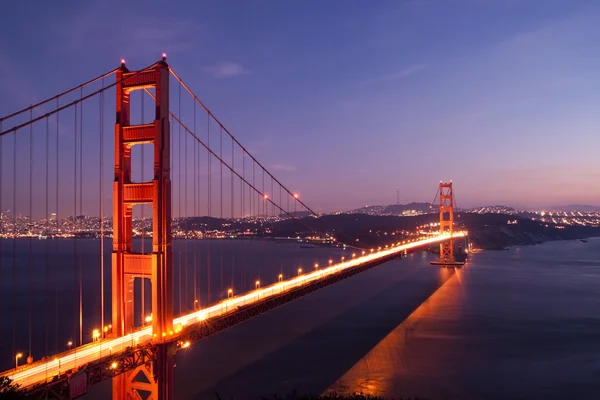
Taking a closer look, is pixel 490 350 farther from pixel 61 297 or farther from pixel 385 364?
pixel 61 297

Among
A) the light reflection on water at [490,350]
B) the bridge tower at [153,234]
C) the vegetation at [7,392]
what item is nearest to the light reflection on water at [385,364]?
the light reflection on water at [490,350]

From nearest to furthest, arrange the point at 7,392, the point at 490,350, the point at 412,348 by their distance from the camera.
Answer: the point at 7,392 → the point at 412,348 → the point at 490,350

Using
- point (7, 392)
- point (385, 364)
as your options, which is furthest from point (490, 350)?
point (7, 392)

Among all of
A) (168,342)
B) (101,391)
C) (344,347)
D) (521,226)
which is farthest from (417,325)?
(521,226)

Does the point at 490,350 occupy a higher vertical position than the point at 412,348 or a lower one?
lower

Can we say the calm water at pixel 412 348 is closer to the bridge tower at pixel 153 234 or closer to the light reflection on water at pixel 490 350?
the light reflection on water at pixel 490 350

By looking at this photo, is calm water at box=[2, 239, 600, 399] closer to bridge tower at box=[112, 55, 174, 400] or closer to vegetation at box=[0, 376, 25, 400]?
bridge tower at box=[112, 55, 174, 400]
